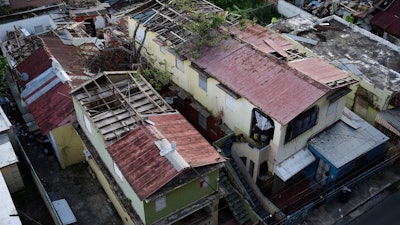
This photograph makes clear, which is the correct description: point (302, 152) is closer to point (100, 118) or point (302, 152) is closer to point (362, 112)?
point (362, 112)

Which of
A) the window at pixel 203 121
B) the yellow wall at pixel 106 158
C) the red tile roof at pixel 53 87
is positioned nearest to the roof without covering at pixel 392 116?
the window at pixel 203 121

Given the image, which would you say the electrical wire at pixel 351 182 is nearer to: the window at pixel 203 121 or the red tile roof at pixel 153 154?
the red tile roof at pixel 153 154

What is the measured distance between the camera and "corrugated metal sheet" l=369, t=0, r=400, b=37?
4314 centimetres

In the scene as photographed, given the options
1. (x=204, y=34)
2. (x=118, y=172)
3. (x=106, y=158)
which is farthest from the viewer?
(x=204, y=34)

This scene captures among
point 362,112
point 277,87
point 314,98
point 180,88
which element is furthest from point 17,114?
point 362,112

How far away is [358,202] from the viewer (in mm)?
30656

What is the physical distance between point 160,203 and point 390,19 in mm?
33219

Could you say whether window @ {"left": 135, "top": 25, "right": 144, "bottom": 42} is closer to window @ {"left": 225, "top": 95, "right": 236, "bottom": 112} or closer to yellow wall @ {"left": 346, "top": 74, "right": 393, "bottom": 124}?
window @ {"left": 225, "top": 95, "right": 236, "bottom": 112}

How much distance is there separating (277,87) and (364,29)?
21498mm

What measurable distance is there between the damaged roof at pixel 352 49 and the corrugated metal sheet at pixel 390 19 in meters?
3.57

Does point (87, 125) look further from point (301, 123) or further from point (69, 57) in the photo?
point (301, 123)

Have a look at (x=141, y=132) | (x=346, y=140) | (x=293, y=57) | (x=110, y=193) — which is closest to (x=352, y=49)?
(x=293, y=57)

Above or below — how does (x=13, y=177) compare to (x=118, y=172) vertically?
below

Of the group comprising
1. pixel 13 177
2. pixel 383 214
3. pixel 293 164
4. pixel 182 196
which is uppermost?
pixel 182 196
